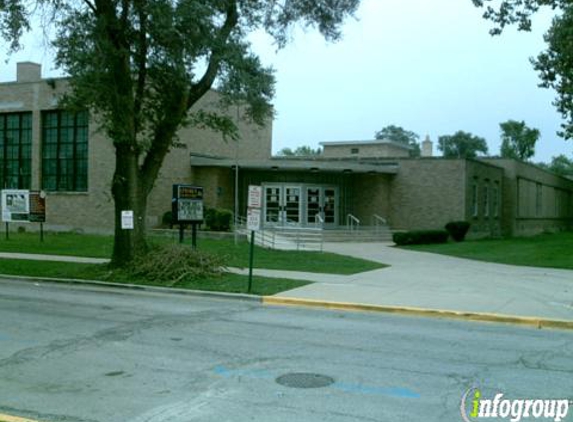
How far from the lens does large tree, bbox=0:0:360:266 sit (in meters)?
15.5

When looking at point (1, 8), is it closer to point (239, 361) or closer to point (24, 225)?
point (239, 361)

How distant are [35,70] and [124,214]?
75.5ft

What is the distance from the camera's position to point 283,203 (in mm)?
34500

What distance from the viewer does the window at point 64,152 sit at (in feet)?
111

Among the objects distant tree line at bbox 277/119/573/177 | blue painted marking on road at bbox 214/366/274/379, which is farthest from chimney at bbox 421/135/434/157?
blue painted marking on road at bbox 214/366/274/379

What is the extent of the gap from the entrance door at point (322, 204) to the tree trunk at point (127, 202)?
1727 centimetres

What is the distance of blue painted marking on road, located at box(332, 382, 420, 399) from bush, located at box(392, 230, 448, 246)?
900 inches

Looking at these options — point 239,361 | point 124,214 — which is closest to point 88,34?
point 124,214

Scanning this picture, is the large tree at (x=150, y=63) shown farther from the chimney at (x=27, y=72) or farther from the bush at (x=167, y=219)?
the chimney at (x=27, y=72)

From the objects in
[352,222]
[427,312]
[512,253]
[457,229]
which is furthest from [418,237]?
[427,312]

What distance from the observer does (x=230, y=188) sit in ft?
116

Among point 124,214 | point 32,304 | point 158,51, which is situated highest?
point 158,51

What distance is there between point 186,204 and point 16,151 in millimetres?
20381

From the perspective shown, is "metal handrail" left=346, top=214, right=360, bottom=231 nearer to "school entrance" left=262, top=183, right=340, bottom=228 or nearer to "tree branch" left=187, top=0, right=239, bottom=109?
"school entrance" left=262, top=183, right=340, bottom=228
